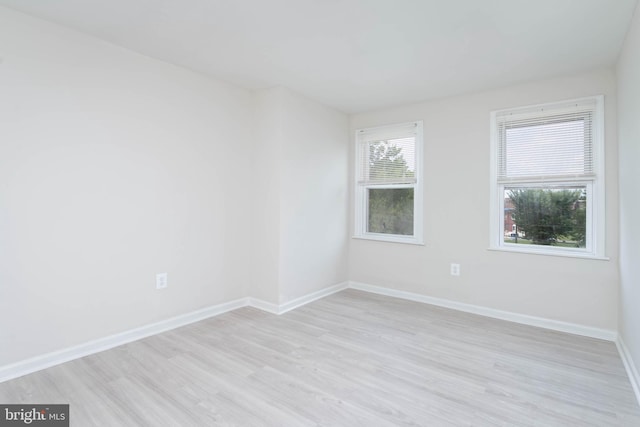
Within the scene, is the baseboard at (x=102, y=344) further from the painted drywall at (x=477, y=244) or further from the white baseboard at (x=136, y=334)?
the painted drywall at (x=477, y=244)

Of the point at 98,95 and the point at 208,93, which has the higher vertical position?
the point at 208,93

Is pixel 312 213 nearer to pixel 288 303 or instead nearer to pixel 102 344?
pixel 288 303

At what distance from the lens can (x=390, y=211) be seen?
433cm

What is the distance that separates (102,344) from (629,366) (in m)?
3.85

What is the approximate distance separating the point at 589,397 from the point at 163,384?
265 centimetres

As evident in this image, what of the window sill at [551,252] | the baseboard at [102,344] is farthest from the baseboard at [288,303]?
the window sill at [551,252]

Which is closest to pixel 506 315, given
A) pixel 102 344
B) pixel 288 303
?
pixel 288 303

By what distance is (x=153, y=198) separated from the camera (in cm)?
288

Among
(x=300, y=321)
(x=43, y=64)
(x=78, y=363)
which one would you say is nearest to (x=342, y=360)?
(x=300, y=321)

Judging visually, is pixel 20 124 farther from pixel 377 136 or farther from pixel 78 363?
pixel 377 136

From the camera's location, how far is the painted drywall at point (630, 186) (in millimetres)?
2107

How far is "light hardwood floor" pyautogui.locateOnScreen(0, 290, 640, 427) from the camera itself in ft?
6.03

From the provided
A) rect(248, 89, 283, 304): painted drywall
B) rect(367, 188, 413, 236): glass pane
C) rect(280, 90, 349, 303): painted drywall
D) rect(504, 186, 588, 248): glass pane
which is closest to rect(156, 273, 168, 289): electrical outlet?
rect(248, 89, 283, 304): painted drywall

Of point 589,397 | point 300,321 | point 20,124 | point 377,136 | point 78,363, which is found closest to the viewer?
point 589,397
